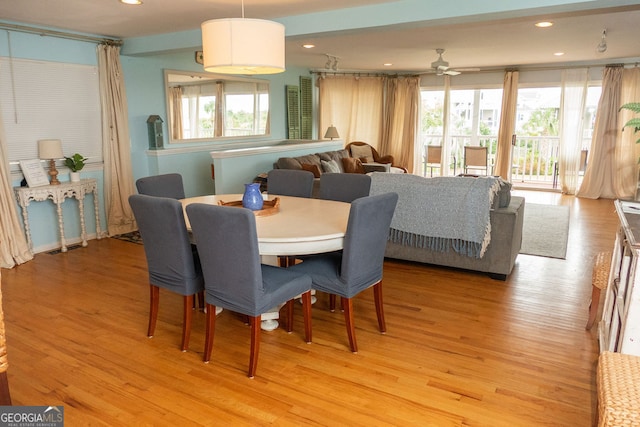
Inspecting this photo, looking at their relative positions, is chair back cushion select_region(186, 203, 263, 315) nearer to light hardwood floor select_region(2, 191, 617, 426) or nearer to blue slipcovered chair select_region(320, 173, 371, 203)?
light hardwood floor select_region(2, 191, 617, 426)

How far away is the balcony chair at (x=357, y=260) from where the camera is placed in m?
2.43

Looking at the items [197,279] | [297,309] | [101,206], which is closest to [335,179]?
[297,309]

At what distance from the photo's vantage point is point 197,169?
240 inches

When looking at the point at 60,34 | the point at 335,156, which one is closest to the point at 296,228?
the point at 60,34

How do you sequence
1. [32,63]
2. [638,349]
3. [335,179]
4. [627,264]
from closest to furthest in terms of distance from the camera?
1. [638,349]
2. [627,264]
3. [335,179]
4. [32,63]

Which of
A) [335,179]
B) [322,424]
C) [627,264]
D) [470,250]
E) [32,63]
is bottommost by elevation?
[322,424]

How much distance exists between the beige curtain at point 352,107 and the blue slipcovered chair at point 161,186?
534cm

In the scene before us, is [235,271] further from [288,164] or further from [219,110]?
[219,110]

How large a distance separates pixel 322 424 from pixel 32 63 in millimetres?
4344

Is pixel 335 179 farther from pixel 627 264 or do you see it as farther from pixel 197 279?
pixel 627 264

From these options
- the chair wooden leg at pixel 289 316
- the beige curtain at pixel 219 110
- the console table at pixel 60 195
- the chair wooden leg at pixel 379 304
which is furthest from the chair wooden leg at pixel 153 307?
the beige curtain at pixel 219 110

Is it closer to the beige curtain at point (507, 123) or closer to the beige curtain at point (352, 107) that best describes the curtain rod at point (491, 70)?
the beige curtain at point (352, 107)

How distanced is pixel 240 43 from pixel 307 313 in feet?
5.07

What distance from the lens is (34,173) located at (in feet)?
14.4
